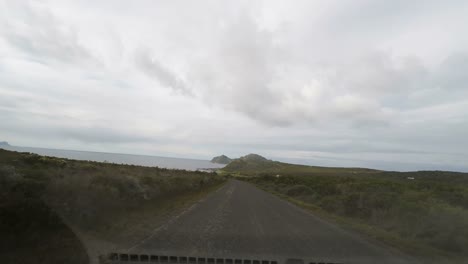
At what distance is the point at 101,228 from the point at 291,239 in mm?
5830

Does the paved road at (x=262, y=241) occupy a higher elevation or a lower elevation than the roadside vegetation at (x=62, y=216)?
lower

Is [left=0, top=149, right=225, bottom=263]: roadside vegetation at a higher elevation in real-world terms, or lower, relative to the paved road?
higher

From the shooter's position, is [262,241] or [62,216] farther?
[262,241]

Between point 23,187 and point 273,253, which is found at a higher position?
point 23,187

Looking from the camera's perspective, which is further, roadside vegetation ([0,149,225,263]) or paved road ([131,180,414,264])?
paved road ([131,180,414,264])

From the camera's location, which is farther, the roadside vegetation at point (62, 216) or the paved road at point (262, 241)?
the paved road at point (262, 241)

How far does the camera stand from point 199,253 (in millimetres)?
8656

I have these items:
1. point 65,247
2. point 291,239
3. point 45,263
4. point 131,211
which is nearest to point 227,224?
point 291,239

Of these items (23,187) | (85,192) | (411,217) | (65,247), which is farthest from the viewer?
(411,217)

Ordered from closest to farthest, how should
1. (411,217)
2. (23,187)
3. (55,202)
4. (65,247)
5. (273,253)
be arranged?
1. (65,247)
2. (273,253)
3. (23,187)
4. (55,202)
5. (411,217)

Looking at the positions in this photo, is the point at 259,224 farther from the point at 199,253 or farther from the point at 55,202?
the point at 55,202

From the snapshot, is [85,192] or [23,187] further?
[85,192]

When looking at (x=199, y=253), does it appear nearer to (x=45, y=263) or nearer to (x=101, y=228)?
(x=45, y=263)

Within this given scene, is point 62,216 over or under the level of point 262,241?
over
